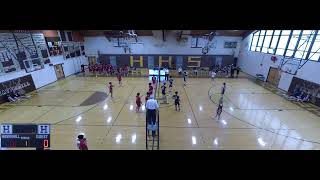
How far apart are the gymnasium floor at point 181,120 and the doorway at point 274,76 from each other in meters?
2.46

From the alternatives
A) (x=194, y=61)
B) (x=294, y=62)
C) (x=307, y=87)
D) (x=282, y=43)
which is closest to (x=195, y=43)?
(x=194, y=61)

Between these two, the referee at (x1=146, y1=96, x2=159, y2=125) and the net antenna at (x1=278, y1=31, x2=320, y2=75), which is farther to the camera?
the net antenna at (x1=278, y1=31, x2=320, y2=75)

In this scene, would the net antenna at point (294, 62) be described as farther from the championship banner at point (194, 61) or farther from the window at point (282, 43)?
the championship banner at point (194, 61)

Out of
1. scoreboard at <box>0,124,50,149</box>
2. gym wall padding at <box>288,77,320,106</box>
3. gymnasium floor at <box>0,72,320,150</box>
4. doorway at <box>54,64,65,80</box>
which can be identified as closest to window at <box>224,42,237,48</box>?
gymnasium floor at <box>0,72,320,150</box>

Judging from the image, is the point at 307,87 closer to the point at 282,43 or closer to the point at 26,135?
the point at 282,43

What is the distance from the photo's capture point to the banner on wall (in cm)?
1396

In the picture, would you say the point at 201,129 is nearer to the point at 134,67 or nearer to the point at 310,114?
the point at 310,114

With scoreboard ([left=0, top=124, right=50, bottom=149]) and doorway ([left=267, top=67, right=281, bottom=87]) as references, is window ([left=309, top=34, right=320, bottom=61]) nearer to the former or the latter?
doorway ([left=267, top=67, right=281, bottom=87])

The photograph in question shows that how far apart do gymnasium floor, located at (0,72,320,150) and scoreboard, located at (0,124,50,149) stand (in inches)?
154

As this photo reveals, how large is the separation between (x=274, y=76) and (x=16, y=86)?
23.0 metres

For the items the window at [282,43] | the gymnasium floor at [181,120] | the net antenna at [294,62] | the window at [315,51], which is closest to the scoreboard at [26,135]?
the gymnasium floor at [181,120]

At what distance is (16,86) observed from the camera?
15.2 metres
